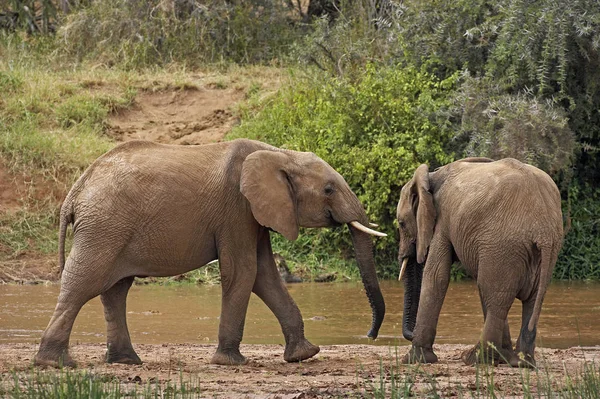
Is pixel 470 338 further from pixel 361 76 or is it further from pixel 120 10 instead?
pixel 120 10

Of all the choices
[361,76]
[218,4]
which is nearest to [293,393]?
[361,76]

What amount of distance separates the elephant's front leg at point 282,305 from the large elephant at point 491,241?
844mm

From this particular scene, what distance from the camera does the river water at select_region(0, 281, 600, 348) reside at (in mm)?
11148

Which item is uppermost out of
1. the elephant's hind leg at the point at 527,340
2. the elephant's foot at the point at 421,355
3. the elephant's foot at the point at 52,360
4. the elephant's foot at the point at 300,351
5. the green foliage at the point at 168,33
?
the green foliage at the point at 168,33

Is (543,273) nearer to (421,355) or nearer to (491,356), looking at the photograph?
(491,356)

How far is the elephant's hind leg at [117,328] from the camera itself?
9141 mm

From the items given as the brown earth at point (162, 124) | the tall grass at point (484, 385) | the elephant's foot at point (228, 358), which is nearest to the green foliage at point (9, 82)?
the brown earth at point (162, 124)

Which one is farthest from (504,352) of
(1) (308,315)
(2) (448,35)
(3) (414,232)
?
(2) (448,35)

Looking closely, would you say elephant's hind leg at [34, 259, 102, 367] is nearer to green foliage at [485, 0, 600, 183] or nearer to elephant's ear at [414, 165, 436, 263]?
elephant's ear at [414, 165, 436, 263]

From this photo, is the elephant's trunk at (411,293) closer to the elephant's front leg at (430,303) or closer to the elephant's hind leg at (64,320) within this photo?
the elephant's front leg at (430,303)

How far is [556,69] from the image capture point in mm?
16016

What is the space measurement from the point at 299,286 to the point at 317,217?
6.21 m

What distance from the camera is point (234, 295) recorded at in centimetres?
923

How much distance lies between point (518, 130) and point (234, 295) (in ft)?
23.4
